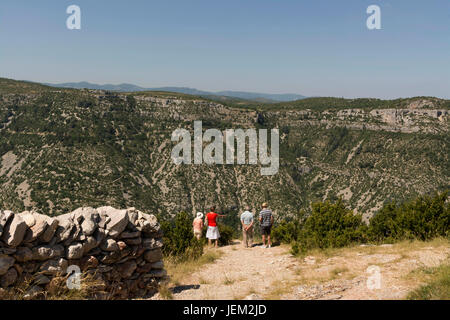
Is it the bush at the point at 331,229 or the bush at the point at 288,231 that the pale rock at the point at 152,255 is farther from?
the bush at the point at 288,231

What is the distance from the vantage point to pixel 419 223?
1128cm

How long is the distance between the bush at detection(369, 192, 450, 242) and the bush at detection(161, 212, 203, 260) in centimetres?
648

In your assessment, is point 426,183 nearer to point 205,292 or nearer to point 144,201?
point 144,201

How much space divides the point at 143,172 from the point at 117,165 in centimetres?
974

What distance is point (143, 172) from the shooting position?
336ft

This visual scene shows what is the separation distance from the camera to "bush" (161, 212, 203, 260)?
10617 mm

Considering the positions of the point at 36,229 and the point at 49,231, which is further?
the point at 49,231

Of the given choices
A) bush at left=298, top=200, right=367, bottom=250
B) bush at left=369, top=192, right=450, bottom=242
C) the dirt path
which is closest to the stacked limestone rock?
the dirt path

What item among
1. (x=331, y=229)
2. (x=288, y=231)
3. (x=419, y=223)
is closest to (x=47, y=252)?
(x=331, y=229)

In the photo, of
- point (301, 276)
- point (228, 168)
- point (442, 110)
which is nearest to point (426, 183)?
point (442, 110)

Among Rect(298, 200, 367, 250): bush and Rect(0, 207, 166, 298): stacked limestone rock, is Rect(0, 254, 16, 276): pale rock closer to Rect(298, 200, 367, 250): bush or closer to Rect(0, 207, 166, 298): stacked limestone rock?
Rect(0, 207, 166, 298): stacked limestone rock

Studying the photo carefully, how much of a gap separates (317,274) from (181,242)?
470cm

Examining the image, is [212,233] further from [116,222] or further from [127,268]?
[116,222]

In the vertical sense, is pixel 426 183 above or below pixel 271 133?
below
